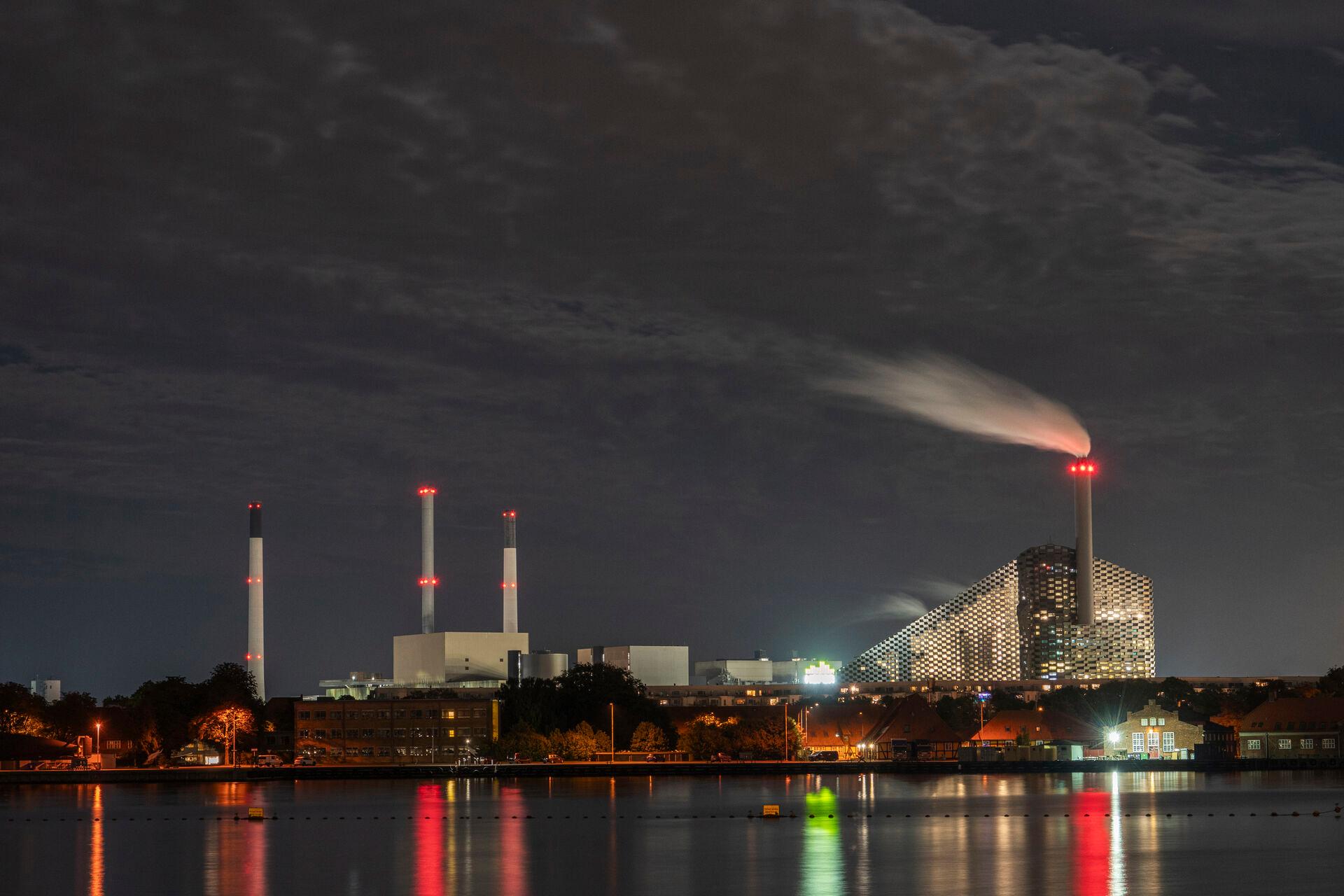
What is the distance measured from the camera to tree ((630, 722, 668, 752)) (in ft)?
440

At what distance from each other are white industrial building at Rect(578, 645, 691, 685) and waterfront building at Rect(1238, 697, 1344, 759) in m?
74.9

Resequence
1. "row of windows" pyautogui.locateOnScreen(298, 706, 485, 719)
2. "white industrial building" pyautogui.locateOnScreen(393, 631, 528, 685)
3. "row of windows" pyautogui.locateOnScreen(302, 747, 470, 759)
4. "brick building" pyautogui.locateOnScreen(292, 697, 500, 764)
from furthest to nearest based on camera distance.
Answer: "white industrial building" pyautogui.locateOnScreen(393, 631, 528, 685)
"row of windows" pyautogui.locateOnScreen(298, 706, 485, 719)
"brick building" pyautogui.locateOnScreen(292, 697, 500, 764)
"row of windows" pyautogui.locateOnScreen(302, 747, 470, 759)

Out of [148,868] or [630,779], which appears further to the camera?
[630,779]

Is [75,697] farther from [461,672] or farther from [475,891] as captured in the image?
[475,891]

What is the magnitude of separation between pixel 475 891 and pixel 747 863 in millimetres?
8361

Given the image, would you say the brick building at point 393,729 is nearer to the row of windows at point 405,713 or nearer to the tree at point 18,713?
the row of windows at point 405,713

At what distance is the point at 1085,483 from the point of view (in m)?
187

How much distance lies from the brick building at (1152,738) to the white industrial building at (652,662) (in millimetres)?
72168

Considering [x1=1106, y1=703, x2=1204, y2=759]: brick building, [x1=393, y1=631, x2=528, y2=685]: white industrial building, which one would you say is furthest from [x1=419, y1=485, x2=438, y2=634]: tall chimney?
[x1=1106, y1=703, x2=1204, y2=759]: brick building

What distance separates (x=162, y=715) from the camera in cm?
13675

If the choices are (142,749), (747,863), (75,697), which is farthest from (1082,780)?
(75,697)

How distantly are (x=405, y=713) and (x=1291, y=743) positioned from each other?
70.9m

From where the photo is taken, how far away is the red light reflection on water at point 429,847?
37656 millimetres

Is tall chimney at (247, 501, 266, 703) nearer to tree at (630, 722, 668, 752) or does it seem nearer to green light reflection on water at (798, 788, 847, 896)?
tree at (630, 722, 668, 752)
